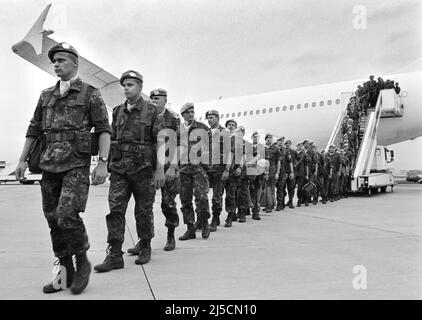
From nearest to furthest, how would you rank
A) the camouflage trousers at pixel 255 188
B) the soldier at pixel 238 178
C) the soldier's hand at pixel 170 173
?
the soldier's hand at pixel 170 173 < the soldier at pixel 238 178 < the camouflage trousers at pixel 255 188

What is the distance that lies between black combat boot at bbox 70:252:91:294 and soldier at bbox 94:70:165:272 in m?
0.63

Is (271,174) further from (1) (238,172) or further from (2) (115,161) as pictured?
(2) (115,161)

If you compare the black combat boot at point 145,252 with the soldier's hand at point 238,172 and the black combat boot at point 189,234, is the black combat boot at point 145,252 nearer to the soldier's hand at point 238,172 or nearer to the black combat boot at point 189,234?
the black combat boot at point 189,234

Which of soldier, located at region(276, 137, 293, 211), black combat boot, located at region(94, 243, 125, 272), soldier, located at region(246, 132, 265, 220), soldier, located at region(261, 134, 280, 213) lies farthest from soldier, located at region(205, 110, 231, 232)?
soldier, located at region(276, 137, 293, 211)

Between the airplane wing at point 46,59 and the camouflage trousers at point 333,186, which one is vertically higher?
the airplane wing at point 46,59

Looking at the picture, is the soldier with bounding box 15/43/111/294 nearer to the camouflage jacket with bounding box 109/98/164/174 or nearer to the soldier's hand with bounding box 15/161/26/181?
the soldier's hand with bounding box 15/161/26/181

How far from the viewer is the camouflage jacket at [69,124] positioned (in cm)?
325

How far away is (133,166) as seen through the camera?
158 inches

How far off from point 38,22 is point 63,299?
12.2 metres

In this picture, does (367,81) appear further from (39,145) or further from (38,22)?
(39,145)

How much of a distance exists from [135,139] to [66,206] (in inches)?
42.6

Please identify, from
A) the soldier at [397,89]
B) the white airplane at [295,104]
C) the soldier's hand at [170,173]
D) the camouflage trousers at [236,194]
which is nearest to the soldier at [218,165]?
the camouflage trousers at [236,194]

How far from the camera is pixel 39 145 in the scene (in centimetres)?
342
